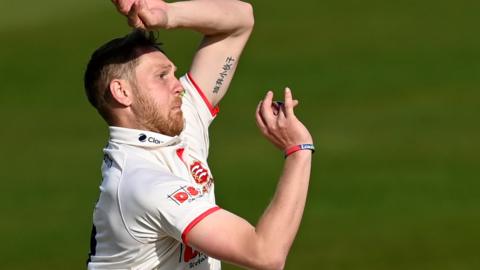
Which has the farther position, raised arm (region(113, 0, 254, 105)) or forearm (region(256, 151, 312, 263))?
raised arm (region(113, 0, 254, 105))

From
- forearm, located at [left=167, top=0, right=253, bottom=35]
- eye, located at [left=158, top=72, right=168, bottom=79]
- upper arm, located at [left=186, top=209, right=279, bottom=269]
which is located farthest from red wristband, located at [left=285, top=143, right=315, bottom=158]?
forearm, located at [left=167, top=0, right=253, bottom=35]

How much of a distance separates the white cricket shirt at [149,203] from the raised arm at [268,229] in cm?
11

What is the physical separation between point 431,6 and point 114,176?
46.5ft

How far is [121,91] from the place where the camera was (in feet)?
23.7

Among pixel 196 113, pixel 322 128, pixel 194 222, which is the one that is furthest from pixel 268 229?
pixel 322 128

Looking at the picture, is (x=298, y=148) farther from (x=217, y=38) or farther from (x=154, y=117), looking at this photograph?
(x=217, y=38)

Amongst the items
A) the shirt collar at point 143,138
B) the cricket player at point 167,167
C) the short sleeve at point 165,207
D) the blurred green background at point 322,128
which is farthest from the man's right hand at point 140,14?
the blurred green background at point 322,128

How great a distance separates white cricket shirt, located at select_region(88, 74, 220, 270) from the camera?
6.71 meters

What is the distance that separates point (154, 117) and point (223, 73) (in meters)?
1.02

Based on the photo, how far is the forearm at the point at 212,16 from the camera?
7508mm

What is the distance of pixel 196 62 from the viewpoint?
8148 mm

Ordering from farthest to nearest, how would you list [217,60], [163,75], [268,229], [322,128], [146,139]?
[322,128] → [217,60] → [163,75] → [146,139] → [268,229]

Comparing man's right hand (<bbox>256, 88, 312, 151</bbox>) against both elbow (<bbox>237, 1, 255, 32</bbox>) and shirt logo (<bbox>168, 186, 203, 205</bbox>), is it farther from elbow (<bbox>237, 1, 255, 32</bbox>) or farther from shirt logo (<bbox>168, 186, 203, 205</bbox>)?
elbow (<bbox>237, 1, 255, 32</bbox>)

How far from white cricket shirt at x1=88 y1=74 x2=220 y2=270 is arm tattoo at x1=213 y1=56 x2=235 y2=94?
652mm
